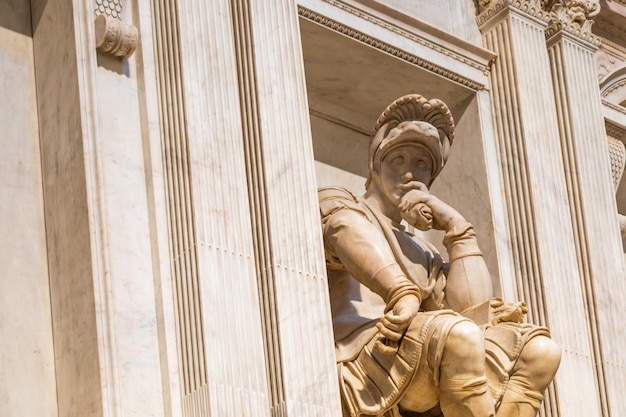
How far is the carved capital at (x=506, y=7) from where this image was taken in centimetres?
1036

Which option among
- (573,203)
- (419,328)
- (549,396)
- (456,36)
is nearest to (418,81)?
(456,36)

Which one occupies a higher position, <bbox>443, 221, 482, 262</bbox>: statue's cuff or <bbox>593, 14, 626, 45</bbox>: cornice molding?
<bbox>593, 14, 626, 45</bbox>: cornice molding

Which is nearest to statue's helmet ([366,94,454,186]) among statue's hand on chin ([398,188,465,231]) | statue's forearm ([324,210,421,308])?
statue's hand on chin ([398,188,465,231])

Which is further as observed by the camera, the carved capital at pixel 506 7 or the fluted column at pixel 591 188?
the carved capital at pixel 506 7

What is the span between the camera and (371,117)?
10.4 meters

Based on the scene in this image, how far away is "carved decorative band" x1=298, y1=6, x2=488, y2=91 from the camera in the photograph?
9.38 metres

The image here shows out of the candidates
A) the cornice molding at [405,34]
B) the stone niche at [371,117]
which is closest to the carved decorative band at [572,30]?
the cornice molding at [405,34]

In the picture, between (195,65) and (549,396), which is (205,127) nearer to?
(195,65)

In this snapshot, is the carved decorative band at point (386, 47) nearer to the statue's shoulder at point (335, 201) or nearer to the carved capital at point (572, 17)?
the carved capital at point (572, 17)

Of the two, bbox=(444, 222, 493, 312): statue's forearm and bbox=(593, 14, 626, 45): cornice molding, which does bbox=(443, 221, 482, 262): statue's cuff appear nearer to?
bbox=(444, 222, 493, 312): statue's forearm

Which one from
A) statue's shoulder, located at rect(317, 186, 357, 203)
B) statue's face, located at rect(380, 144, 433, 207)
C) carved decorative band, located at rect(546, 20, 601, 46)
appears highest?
carved decorative band, located at rect(546, 20, 601, 46)

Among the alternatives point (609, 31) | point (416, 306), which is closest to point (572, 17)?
point (609, 31)

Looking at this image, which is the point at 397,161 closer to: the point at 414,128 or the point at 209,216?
the point at 414,128

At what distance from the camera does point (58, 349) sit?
306 inches
